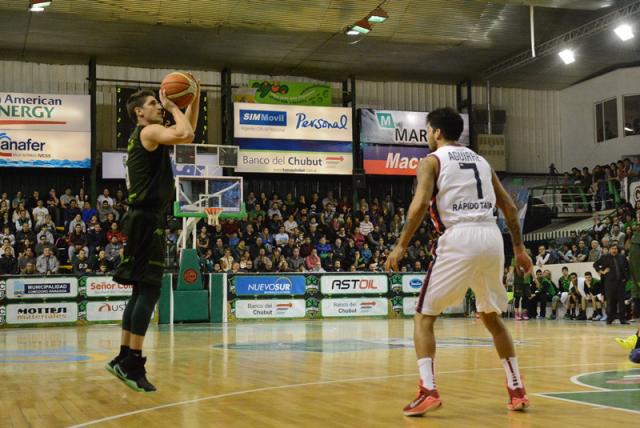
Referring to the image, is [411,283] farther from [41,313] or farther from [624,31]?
[41,313]

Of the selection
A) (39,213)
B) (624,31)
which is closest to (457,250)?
(624,31)

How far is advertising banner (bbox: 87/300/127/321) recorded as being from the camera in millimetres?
18922

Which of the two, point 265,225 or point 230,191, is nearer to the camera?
point 230,191

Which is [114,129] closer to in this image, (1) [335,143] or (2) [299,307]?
(1) [335,143]

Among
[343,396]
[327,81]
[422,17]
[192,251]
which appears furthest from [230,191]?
[343,396]

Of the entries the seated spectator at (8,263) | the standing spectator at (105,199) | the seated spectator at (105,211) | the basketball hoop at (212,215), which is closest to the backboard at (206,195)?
the basketball hoop at (212,215)

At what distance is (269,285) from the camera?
20438mm

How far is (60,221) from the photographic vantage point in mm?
24062

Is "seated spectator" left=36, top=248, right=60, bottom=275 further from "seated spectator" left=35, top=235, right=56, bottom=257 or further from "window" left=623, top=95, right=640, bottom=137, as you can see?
"window" left=623, top=95, right=640, bottom=137

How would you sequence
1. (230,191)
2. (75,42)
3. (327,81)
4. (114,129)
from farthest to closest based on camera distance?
(327,81) → (114,129) → (75,42) → (230,191)

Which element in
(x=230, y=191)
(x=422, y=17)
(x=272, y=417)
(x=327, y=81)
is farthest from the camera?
(x=327, y=81)

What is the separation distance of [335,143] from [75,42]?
9101 millimetres

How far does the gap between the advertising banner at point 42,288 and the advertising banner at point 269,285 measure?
3834 millimetres

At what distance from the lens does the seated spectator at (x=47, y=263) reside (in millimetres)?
19984
